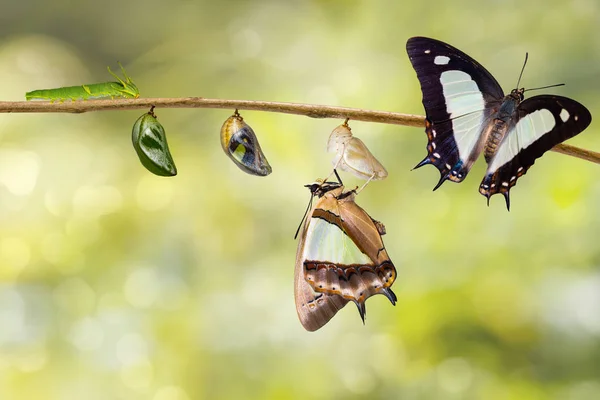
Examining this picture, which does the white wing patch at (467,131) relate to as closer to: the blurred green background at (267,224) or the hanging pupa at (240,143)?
the hanging pupa at (240,143)

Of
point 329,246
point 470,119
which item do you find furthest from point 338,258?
point 470,119

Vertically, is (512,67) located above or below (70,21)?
below

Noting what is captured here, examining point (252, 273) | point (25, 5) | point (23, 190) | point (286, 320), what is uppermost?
point (25, 5)

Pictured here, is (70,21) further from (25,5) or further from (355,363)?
(355,363)

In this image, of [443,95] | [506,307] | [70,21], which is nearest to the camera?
[443,95]

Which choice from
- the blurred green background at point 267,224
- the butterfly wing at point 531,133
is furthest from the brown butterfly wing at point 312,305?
the blurred green background at point 267,224

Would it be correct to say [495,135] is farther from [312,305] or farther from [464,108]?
[312,305]

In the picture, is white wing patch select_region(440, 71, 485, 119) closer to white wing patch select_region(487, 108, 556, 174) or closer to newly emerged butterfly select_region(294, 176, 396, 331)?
white wing patch select_region(487, 108, 556, 174)

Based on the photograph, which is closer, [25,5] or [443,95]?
[443,95]

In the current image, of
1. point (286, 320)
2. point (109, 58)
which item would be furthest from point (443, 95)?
point (109, 58)
